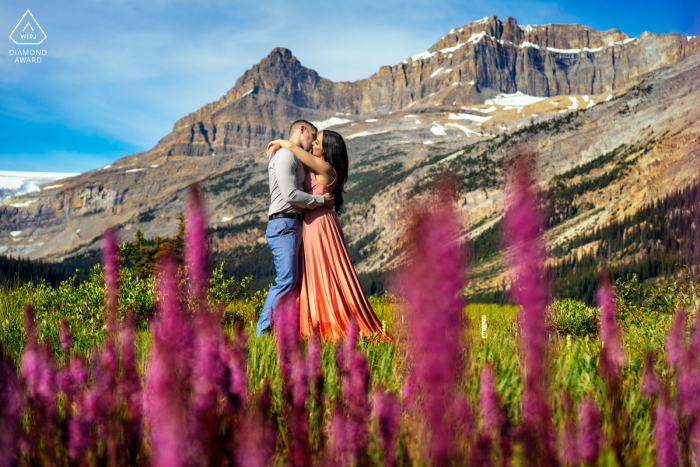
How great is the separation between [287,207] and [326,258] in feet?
2.97

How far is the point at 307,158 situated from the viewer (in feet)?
20.1

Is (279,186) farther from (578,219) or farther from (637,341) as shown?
(578,219)

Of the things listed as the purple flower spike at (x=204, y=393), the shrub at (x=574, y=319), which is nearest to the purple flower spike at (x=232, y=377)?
the purple flower spike at (x=204, y=393)

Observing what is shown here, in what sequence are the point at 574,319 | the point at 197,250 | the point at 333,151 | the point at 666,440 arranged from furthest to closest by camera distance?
the point at 574,319 → the point at 333,151 → the point at 666,440 → the point at 197,250

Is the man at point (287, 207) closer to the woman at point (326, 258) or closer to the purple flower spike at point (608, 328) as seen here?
the woman at point (326, 258)

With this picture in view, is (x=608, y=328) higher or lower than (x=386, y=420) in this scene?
higher

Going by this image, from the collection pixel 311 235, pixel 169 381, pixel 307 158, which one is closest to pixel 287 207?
pixel 311 235

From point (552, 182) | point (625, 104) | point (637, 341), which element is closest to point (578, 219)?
point (552, 182)

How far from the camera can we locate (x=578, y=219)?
384 feet

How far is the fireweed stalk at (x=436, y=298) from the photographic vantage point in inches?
30.4

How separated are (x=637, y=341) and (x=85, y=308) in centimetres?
694

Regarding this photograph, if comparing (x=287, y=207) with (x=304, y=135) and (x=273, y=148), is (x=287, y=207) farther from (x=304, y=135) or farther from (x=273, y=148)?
(x=304, y=135)

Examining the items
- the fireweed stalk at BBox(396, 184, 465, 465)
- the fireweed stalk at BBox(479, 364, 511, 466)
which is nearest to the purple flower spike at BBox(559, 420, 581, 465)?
the fireweed stalk at BBox(479, 364, 511, 466)

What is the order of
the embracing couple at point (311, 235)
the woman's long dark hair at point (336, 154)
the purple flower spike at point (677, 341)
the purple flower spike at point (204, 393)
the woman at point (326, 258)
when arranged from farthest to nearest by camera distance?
the woman's long dark hair at point (336, 154) → the woman at point (326, 258) → the embracing couple at point (311, 235) → the purple flower spike at point (677, 341) → the purple flower spike at point (204, 393)
